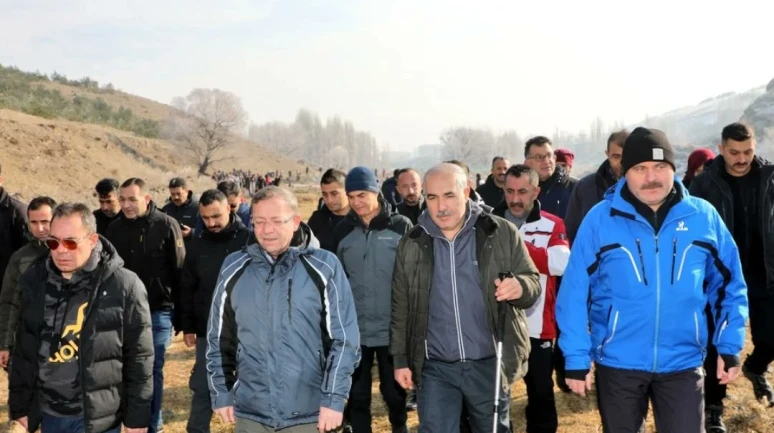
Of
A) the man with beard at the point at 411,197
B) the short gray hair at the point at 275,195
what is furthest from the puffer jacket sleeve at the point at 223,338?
the man with beard at the point at 411,197

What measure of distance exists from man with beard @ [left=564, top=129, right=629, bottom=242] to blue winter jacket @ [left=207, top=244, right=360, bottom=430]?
325 cm

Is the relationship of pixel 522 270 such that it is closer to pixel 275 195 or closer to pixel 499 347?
pixel 499 347

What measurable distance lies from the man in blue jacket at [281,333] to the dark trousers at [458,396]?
74 cm

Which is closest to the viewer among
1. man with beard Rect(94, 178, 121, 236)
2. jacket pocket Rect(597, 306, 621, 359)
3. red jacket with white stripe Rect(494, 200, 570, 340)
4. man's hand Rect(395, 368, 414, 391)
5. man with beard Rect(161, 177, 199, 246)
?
jacket pocket Rect(597, 306, 621, 359)

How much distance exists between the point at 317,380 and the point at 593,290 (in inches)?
72.0

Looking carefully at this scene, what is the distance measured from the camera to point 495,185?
8828 millimetres

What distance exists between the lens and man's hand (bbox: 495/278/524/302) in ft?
11.4

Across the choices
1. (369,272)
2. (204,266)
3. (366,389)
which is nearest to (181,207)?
(204,266)

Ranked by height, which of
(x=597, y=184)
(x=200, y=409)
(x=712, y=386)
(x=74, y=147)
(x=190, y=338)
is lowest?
(x=200, y=409)

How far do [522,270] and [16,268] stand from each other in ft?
15.7

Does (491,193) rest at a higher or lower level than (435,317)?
higher

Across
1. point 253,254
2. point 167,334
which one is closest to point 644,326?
point 253,254

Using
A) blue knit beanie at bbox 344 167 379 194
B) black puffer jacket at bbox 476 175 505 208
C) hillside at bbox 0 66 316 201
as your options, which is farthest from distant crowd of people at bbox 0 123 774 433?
hillside at bbox 0 66 316 201

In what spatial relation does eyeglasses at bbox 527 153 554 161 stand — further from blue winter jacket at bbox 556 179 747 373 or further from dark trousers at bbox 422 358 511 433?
dark trousers at bbox 422 358 511 433
